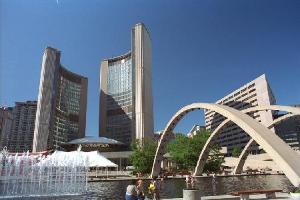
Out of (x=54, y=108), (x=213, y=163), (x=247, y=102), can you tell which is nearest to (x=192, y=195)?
(x=213, y=163)

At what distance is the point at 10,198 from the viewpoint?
76.7 feet

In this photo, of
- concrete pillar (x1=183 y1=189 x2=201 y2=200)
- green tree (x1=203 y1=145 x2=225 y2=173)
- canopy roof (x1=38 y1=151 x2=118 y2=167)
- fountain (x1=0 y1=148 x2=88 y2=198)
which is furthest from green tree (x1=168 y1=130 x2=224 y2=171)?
concrete pillar (x1=183 y1=189 x2=201 y2=200)

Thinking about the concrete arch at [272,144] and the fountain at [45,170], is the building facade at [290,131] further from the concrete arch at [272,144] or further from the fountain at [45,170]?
the concrete arch at [272,144]

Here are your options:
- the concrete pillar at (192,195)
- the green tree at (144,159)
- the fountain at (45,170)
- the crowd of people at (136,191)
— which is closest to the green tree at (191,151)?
the green tree at (144,159)

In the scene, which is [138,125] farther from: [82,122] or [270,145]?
[270,145]

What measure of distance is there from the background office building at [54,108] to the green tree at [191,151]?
91.8 meters

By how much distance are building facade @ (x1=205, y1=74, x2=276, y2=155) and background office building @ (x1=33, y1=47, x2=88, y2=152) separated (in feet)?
297

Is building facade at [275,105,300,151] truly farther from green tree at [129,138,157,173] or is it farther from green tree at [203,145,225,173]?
green tree at [129,138,157,173]

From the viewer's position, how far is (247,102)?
547 ft

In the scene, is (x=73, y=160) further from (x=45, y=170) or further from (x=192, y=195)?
(x=192, y=195)

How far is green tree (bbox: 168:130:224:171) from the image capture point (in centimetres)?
7394

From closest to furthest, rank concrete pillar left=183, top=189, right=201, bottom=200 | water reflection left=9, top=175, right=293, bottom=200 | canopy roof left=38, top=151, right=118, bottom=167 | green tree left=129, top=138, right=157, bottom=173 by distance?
concrete pillar left=183, top=189, right=201, bottom=200
water reflection left=9, top=175, right=293, bottom=200
canopy roof left=38, top=151, right=118, bottom=167
green tree left=129, top=138, right=157, bottom=173

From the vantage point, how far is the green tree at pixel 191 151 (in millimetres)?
73938

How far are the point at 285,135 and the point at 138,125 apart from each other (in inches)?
3450
